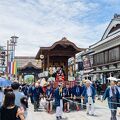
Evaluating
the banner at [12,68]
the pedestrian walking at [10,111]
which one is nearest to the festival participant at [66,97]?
the pedestrian walking at [10,111]

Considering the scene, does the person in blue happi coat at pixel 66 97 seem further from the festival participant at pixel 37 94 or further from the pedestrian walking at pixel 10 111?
the pedestrian walking at pixel 10 111

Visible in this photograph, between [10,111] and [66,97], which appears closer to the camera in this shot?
[10,111]

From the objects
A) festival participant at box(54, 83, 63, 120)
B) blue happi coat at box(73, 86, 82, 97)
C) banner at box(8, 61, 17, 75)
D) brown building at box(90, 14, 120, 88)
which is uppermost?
brown building at box(90, 14, 120, 88)

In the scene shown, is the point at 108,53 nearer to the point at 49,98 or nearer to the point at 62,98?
the point at 49,98

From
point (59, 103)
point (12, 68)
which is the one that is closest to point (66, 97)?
point (59, 103)

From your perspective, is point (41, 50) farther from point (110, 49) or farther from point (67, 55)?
point (110, 49)

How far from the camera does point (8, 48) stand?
34.7 meters

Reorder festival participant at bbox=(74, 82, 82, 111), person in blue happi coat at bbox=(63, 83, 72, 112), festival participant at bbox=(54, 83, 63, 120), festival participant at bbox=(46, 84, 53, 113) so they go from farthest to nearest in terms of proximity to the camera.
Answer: festival participant at bbox=(74, 82, 82, 111)
festival participant at bbox=(46, 84, 53, 113)
person in blue happi coat at bbox=(63, 83, 72, 112)
festival participant at bbox=(54, 83, 63, 120)

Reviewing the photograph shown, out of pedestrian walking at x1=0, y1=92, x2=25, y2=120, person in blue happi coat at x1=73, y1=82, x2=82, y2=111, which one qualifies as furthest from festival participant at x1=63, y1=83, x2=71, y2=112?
pedestrian walking at x1=0, y1=92, x2=25, y2=120

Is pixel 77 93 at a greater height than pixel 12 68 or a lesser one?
lesser

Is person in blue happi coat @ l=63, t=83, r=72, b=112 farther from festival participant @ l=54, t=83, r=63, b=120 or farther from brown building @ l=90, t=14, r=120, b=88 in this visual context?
brown building @ l=90, t=14, r=120, b=88

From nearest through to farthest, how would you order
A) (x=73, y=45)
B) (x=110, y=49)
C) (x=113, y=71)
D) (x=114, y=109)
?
1. (x=114, y=109)
2. (x=73, y=45)
3. (x=113, y=71)
4. (x=110, y=49)

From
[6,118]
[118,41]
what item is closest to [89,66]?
[118,41]

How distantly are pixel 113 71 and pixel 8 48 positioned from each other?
595 inches
